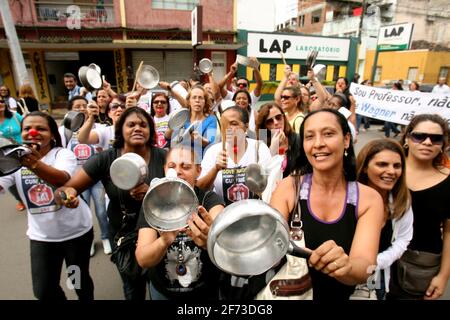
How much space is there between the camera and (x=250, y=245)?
3.48 feet

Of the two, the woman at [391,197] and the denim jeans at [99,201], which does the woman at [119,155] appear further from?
the woman at [391,197]

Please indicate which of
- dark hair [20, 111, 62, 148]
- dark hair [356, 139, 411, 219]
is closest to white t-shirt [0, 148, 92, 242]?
dark hair [20, 111, 62, 148]

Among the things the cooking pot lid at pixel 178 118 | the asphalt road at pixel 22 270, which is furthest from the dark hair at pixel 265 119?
the asphalt road at pixel 22 270

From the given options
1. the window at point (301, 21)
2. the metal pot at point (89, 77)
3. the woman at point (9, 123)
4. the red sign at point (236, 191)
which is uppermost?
the window at point (301, 21)

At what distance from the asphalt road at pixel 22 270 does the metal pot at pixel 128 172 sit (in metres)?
1.90

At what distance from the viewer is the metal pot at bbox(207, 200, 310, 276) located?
1010 mm

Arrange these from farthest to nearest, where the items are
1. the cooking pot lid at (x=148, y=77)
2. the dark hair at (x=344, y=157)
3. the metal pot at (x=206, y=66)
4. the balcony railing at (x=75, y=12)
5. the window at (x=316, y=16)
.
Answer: the window at (x=316, y=16), the balcony railing at (x=75, y=12), the metal pot at (x=206, y=66), the cooking pot lid at (x=148, y=77), the dark hair at (x=344, y=157)

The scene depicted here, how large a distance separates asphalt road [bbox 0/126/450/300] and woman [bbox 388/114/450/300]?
3.33 feet

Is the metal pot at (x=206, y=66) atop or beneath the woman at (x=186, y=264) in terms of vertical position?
atop

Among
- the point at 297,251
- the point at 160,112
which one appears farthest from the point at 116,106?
the point at 297,251

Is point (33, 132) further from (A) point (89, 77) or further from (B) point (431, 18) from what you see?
(B) point (431, 18)

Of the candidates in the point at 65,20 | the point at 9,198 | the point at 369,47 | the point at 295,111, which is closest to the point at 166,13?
the point at 65,20

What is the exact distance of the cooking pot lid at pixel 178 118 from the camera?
2.68 metres

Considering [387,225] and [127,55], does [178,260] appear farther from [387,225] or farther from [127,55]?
[127,55]
